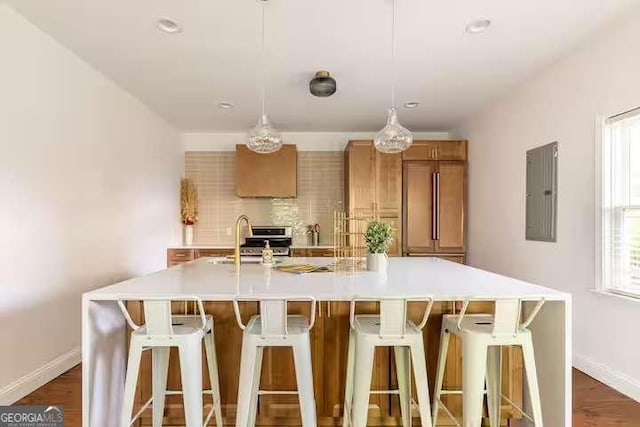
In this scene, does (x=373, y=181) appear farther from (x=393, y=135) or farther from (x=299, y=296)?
(x=299, y=296)

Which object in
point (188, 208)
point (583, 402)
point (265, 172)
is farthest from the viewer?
point (188, 208)

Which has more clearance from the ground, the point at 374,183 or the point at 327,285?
the point at 374,183

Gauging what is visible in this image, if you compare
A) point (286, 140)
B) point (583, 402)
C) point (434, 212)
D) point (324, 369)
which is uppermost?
point (286, 140)

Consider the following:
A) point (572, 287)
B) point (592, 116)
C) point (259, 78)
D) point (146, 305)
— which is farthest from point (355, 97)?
point (146, 305)

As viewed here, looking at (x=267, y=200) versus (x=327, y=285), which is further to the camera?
(x=267, y=200)

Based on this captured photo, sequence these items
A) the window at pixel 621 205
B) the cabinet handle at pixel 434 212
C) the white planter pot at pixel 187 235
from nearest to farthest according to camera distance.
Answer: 1. the window at pixel 621 205
2. the cabinet handle at pixel 434 212
3. the white planter pot at pixel 187 235

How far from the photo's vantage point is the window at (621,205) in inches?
101

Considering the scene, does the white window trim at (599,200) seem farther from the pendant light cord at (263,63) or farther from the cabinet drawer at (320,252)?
the cabinet drawer at (320,252)

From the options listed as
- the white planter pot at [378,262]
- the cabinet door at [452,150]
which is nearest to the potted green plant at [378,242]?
the white planter pot at [378,262]

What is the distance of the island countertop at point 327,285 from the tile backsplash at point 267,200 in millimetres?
3019

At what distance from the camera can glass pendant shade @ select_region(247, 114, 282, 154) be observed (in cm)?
274

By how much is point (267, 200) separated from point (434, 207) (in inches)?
89.5

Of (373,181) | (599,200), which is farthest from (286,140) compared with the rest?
(599,200)

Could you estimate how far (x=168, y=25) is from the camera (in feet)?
8.38
